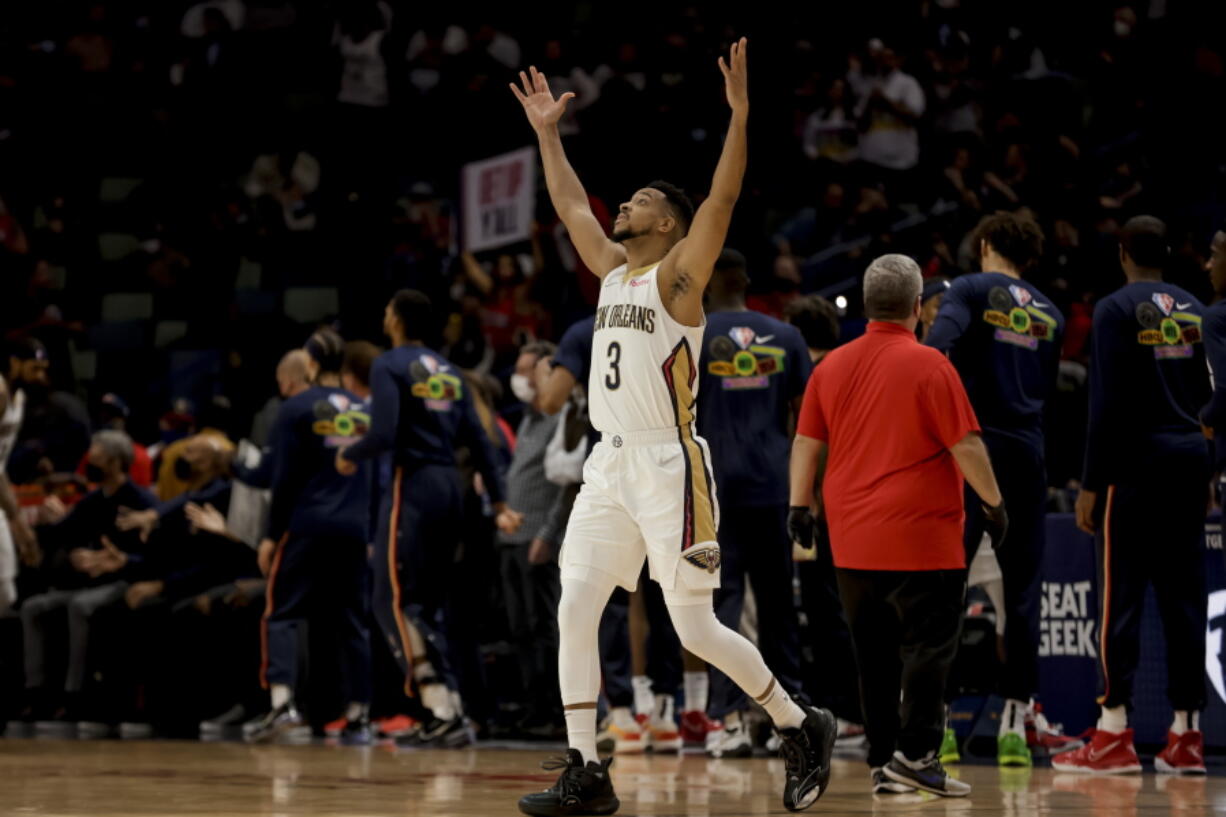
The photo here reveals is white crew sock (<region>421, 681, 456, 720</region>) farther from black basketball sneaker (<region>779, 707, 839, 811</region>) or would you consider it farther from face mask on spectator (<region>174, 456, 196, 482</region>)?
black basketball sneaker (<region>779, 707, 839, 811</region>)

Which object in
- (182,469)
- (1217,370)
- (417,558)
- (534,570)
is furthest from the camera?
(182,469)

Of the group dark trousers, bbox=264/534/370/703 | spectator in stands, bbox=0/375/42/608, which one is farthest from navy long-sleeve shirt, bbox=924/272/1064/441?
spectator in stands, bbox=0/375/42/608

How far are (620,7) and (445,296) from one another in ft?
13.9

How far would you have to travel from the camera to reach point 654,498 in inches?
219

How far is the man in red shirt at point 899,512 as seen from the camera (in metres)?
5.97

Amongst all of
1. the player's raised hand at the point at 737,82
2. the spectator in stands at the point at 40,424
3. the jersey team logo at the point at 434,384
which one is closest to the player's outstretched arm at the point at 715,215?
the player's raised hand at the point at 737,82

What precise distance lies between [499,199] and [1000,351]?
9377 millimetres

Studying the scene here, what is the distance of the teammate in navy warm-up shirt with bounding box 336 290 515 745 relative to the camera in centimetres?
933

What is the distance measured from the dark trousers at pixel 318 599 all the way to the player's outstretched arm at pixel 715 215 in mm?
5029

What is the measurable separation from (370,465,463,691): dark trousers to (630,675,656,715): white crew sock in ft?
3.38

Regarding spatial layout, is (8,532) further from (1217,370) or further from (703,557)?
(1217,370)

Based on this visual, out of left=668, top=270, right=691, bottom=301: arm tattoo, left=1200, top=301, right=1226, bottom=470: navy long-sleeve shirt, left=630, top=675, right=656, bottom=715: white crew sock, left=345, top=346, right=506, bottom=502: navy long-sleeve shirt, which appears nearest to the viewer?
left=668, top=270, right=691, bottom=301: arm tattoo

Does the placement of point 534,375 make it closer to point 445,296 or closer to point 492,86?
point 445,296

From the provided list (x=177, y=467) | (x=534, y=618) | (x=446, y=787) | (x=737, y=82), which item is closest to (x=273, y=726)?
(x=534, y=618)
